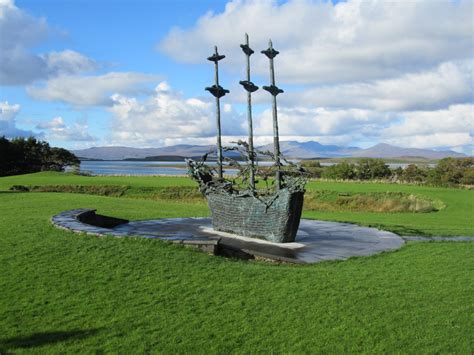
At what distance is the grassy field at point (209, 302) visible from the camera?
664 cm

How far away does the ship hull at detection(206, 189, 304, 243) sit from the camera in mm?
15305

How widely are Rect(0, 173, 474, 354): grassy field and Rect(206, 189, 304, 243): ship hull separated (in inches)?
127

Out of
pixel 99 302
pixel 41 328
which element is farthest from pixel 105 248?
pixel 41 328

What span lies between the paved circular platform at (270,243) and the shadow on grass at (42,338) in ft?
18.0

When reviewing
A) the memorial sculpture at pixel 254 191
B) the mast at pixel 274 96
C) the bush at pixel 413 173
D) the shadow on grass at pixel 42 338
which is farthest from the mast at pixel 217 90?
the bush at pixel 413 173

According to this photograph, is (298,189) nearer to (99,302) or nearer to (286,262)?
(286,262)

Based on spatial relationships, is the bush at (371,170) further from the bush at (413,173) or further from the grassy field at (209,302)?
the grassy field at (209,302)

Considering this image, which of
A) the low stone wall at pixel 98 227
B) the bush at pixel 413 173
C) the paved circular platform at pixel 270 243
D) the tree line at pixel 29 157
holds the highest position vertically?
the tree line at pixel 29 157

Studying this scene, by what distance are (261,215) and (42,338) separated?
1009 cm

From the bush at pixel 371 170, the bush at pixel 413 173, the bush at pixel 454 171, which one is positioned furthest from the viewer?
the bush at pixel 371 170

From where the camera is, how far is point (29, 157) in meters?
77.4

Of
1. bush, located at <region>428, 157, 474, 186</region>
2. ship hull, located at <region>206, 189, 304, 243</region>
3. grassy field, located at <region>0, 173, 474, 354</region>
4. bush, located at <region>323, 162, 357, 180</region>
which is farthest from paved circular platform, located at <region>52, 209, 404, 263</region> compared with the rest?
bush, located at <region>323, 162, 357, 180</region>

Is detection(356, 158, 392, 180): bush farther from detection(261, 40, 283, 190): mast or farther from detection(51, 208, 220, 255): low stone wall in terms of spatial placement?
detection(51, 208, 220, 255): low stone wall

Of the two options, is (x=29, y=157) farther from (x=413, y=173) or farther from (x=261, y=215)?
(x=261, y=215)
